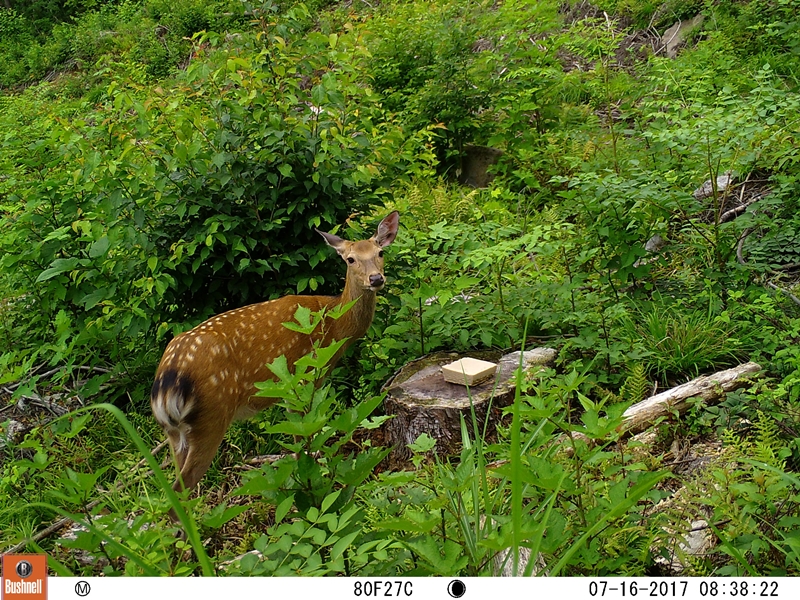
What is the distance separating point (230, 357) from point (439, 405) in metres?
1.13

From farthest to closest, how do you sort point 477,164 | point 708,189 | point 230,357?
point 477,164 → point 708,189 → point 230,357

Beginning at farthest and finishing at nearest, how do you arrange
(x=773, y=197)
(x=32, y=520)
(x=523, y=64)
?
(x=523, y=64), (x=773, y=197), (x=32, y=520)

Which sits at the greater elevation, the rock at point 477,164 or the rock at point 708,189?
the rock at point 708,189

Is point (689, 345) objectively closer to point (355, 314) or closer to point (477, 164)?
point (355, 314)

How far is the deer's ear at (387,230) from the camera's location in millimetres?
4359

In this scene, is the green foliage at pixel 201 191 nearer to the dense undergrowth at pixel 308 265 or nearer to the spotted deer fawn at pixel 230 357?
the dense undergrowth at pixel 308 265

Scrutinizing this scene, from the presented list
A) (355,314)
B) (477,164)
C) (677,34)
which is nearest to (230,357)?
(355,314)

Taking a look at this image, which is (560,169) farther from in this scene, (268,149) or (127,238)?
(127,238)

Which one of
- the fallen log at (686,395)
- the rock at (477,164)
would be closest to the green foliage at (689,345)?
the fallen log at (686,395)

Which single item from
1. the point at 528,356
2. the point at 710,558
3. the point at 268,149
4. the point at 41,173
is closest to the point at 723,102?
the point at 528,356

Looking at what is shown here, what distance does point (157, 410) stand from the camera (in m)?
3.53

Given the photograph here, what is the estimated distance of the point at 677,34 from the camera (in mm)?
8977

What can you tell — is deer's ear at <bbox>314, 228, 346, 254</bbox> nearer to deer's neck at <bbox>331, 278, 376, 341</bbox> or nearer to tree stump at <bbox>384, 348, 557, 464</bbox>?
deer's neck at <bbox>331, 278, 376, 341</bbox>

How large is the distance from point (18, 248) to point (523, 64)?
5.67m
